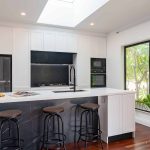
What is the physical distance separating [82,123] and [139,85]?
2.31 metres

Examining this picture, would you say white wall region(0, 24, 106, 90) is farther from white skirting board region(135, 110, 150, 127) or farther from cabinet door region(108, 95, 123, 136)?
cabinet door region(108, 95, 123, 136)

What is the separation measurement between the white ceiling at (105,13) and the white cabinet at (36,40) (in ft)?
1.11

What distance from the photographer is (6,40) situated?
432cm

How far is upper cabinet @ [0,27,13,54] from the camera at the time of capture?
427 cm

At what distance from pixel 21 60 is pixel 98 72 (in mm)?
2462

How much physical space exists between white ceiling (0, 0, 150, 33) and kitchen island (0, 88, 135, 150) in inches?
68.1

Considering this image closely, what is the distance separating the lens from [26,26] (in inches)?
178

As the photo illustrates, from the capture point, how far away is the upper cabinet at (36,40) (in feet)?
15.0

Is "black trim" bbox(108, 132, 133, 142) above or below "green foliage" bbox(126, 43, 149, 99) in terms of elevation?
below

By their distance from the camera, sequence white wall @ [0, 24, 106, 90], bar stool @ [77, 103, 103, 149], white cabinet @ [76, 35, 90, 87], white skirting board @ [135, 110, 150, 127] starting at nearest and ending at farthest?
bar stool @ [77, 103, 103, 149] < white skirting board @ [135, 110, 150, 127] < white wall @ [0, 24, 106, 90] < white cabinet @ [76, 35, 90, 87]

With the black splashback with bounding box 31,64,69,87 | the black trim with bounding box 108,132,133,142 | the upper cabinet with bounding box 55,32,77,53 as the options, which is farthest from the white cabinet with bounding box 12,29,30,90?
the black trim with bounding box 108,132,133,142

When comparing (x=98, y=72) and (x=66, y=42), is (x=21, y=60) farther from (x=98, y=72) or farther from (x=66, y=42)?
(x=98, y=72)

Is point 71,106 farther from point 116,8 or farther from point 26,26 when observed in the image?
point 26,26

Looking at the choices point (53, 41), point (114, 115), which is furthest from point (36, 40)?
point (114, 115)
